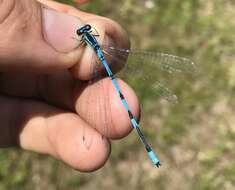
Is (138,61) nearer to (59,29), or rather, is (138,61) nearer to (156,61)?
(156,61)

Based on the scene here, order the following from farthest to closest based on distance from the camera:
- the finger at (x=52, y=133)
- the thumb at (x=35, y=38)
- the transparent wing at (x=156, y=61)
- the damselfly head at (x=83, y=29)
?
the transparent wing at (x=156, y=61) < the finger at (x=52, y=133) < the damselfly head at (x=83, y=29) < the thumb at (x=35, y=38)

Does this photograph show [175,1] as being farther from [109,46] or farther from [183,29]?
[109,46]

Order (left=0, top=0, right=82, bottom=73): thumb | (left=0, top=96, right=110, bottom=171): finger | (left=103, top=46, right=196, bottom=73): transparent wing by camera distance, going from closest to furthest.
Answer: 1. (left=0, top=0, right=82, bottom=73): thumb
2. (left=0, top=96, right=110, bottom=171): finger
3. (left=103, top=46, right=196, bottom=73): transparent wing

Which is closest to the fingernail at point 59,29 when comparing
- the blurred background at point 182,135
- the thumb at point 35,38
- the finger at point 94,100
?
the thumb at point 35,38

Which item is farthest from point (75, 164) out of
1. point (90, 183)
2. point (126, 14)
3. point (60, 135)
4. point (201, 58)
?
point (126, 14)

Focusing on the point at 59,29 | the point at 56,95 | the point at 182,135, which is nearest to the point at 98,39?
the point at 59,29

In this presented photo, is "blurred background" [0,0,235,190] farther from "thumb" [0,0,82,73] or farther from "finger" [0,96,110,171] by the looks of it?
"thumb" [0,0,82,73]

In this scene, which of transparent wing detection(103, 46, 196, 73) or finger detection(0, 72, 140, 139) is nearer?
finger detection(0, 72, 140, 139)

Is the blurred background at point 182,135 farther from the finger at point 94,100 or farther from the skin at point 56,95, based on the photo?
the finger at point 94,100

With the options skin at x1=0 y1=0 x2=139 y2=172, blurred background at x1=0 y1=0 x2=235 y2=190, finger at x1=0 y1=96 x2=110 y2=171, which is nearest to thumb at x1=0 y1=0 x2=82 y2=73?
skin at x1=0 y1=0 x2=139 y2=172

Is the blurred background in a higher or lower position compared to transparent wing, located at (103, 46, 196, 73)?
lower
